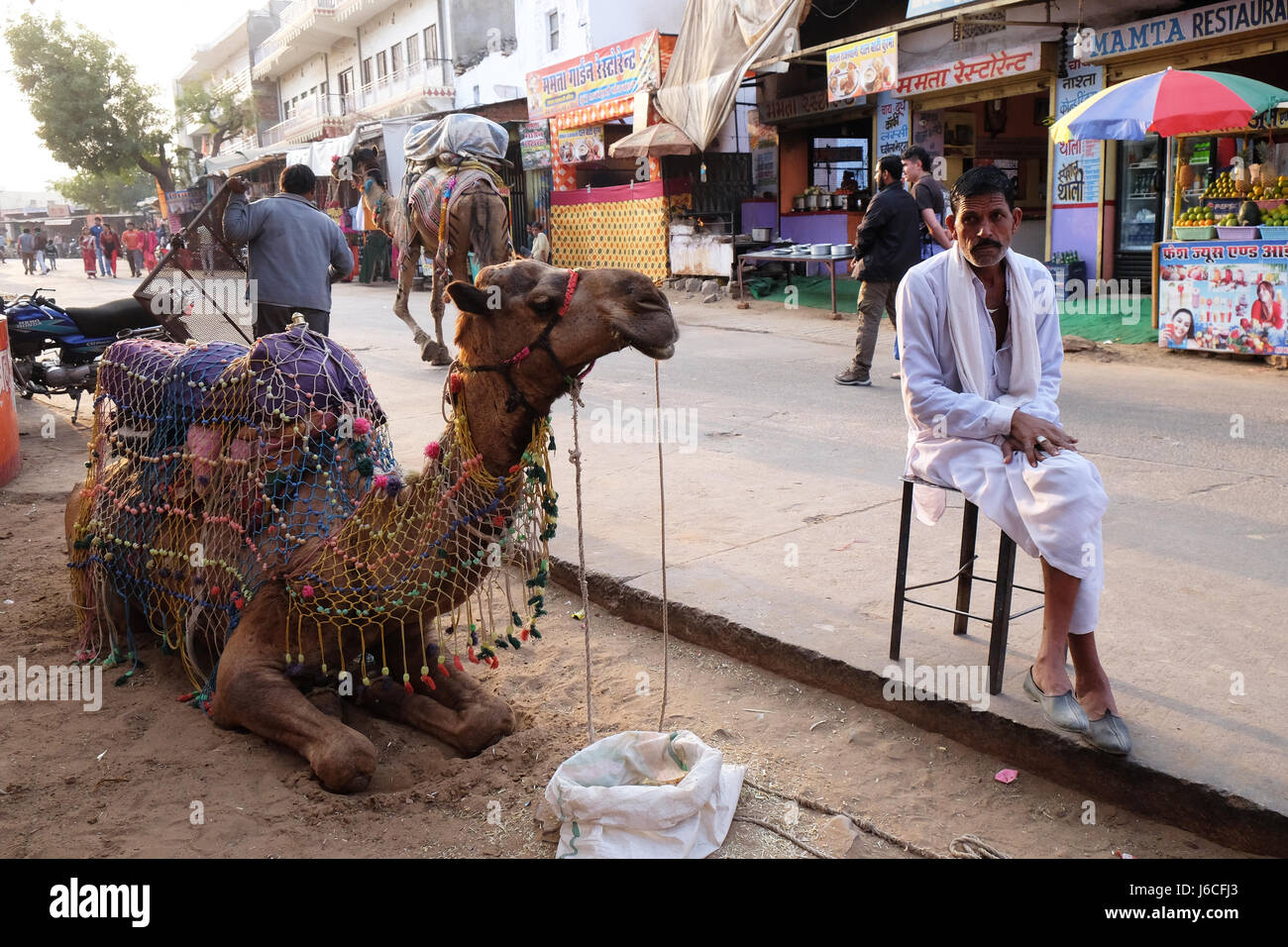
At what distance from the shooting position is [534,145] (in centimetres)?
2239

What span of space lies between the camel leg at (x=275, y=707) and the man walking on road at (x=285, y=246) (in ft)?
11.5

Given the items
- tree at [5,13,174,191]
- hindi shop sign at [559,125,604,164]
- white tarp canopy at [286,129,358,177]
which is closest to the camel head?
hindi shop sign at [559,125,604,164]

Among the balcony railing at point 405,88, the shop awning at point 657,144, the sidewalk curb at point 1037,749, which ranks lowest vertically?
the sidewalk curb at point 1037,749

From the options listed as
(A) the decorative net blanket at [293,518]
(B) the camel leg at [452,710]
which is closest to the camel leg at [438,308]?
(A) the decorative net blanket at [293,518]

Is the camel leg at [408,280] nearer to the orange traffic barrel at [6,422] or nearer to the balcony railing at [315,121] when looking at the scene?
the orange traffic barrel at [6,422]

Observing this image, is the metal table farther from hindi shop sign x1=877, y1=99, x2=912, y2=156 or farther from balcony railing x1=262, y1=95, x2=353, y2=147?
balcony railing x1=262, y1=95, x2=353, y2=147

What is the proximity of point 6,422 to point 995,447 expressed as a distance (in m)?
6.99

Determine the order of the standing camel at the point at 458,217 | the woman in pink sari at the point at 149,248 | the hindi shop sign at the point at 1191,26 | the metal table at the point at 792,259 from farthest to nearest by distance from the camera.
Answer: the woman in pink sari at the point at 149,248, the metal table at the point at 792,259, the hindi shop sign at the point at 1191,26, the standing camel at the point at 458,217

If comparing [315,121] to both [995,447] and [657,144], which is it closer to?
[657,144]

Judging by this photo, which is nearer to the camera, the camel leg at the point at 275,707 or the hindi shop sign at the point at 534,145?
the camel leg at the point at 275,707

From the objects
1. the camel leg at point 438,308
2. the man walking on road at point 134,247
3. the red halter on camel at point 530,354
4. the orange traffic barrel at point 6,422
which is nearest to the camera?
the red halter on camel at point 530,354

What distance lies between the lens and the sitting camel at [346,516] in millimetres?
2891
